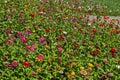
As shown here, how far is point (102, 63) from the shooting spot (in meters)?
6.23

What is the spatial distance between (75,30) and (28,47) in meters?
2.11

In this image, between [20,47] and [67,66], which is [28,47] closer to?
[20,47]

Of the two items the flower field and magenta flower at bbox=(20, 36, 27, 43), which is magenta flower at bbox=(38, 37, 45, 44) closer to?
the flower field

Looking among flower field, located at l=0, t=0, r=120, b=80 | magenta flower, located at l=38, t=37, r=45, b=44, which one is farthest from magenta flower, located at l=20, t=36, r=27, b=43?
magenta flower, located at l=38, t=37, r=45, b=44

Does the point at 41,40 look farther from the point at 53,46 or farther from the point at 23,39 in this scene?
the point at 23,39

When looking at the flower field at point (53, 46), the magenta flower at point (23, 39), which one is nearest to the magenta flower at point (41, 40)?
the flower field at point (53, 46)

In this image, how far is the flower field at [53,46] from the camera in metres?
5.31

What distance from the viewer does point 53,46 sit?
6281 millimetres

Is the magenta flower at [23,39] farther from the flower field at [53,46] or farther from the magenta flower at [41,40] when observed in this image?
the magenta flower at [41,40]

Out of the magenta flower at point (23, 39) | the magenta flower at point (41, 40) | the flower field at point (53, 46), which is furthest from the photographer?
the magenta flower at point (41, 40)

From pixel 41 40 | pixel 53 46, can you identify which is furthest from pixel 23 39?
pixel 53 46

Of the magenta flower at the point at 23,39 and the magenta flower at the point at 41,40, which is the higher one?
the magenta flower at the point at 23,39

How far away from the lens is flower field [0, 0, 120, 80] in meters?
5.31

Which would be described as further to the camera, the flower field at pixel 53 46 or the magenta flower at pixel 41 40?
the magenta flower at pixel 41 40
